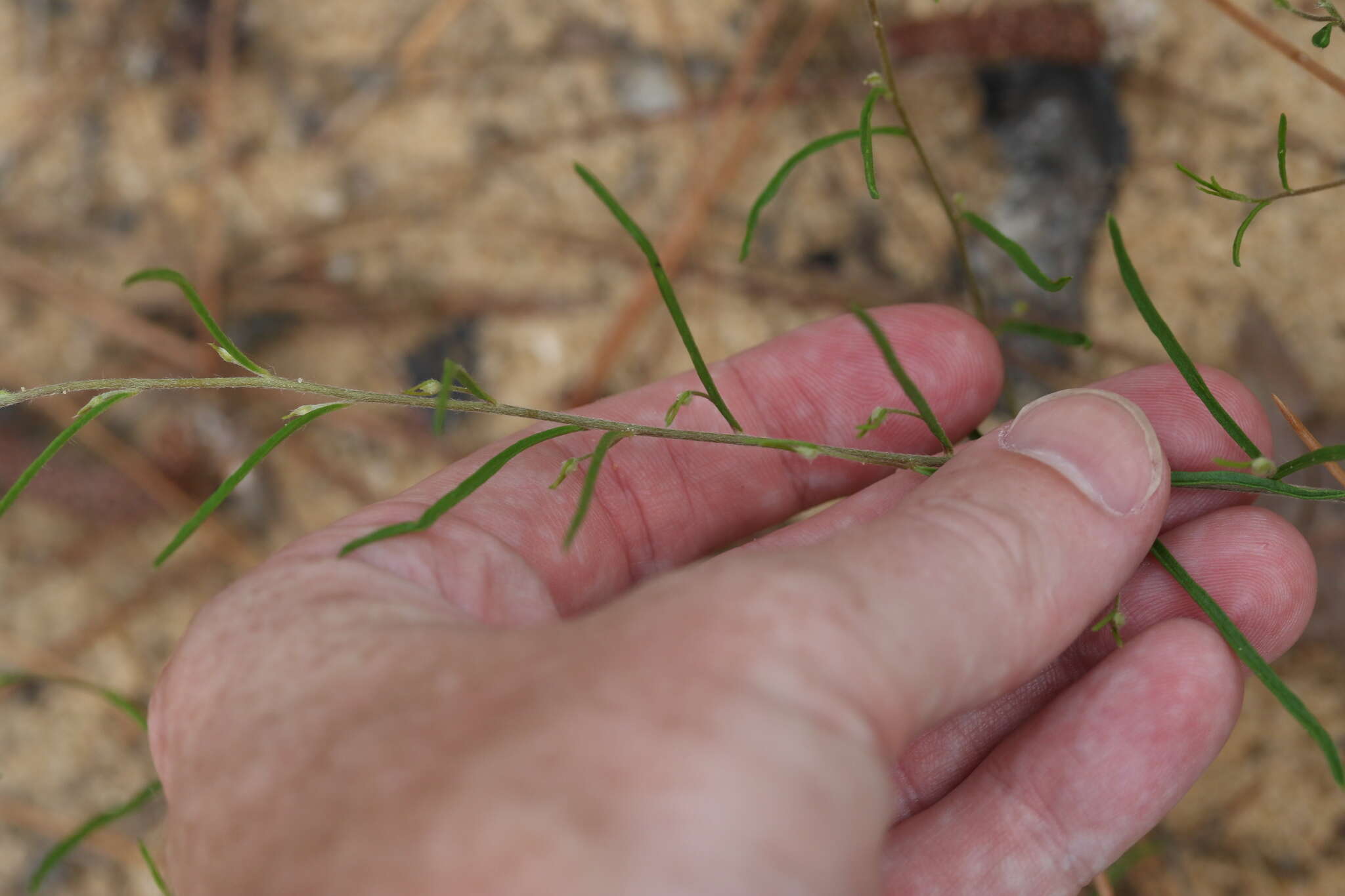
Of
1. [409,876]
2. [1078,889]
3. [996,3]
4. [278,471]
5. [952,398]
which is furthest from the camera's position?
[278,471]

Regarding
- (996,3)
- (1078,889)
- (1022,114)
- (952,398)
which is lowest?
(1078,889)

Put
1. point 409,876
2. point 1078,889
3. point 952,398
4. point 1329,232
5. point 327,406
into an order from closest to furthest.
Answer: point 409,876, point 327,406, point 1078,889, point 952,398, point 1329,232

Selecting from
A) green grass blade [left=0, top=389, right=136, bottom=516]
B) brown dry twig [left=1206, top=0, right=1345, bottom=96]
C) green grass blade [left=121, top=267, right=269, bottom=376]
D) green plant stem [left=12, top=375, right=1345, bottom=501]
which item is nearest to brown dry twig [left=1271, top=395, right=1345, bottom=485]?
green plant stem [left=12, top=375, right=1345, bottom=501]

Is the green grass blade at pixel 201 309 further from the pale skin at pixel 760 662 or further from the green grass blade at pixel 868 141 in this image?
the green grass blade at pixel 868 141

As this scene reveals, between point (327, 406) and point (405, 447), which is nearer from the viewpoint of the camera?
point (327, 406)

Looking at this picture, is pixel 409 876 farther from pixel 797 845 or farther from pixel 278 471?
pixel 278 471

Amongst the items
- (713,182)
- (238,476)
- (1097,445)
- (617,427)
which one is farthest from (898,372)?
(713,182)

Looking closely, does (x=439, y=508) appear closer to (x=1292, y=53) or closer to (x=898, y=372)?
(x=898, y=372)

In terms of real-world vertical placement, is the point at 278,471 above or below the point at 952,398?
below

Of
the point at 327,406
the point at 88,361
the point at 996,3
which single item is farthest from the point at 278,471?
the point at 996,3
